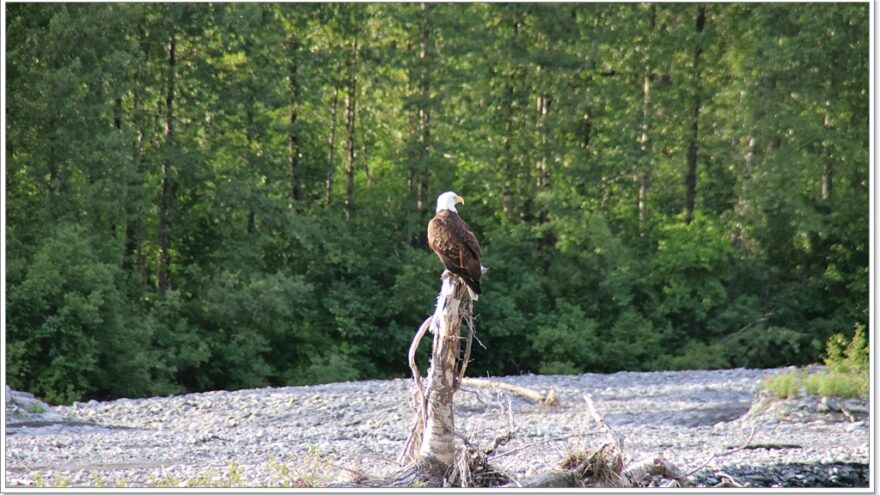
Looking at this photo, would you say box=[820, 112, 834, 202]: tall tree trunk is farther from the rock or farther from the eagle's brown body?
the eagle's brown body

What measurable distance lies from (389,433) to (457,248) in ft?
20.5

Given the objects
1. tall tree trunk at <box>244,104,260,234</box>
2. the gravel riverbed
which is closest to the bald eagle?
the gravel riverbed

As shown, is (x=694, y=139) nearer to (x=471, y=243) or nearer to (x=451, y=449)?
(x=471, y=243)

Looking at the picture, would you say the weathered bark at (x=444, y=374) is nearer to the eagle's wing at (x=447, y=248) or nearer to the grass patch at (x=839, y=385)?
the eagle's wing at (x=447, y=248)

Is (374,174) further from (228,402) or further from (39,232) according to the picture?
(228,402)

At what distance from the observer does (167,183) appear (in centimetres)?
2480

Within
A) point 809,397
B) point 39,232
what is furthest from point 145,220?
point 809,397

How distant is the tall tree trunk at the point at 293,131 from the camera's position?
86.3ft

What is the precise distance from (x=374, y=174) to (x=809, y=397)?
46.4 feet

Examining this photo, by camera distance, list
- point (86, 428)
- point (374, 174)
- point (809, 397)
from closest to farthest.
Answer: point (86, 428)
point (809, 397)
point (374, 174)

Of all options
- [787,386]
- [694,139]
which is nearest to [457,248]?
[787,386]

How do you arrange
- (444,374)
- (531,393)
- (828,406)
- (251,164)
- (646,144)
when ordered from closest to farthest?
(444,374)
(828,406)
(531,393)
(251,164)
(646,144)

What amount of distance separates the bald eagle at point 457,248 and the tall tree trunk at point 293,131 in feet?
52.9

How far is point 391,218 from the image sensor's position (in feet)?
90.6
